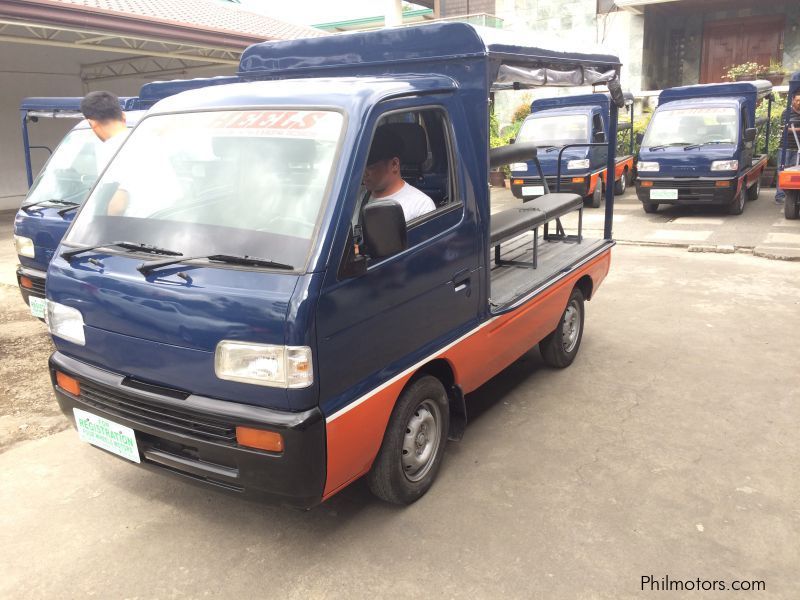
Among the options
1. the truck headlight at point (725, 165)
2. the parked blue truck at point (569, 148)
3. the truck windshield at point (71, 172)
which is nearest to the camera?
the truck windshield at point (71, 172)

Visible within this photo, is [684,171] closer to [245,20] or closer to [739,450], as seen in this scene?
[739,450]

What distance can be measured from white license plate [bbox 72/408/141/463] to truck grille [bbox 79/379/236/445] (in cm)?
6

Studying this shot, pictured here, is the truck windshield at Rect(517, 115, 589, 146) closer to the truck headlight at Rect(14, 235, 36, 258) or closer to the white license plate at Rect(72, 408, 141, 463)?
the truck headlight at Rect(14, 235, 36, 258)

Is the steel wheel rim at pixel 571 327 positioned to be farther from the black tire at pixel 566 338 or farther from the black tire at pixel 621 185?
the black tire at pixel 621 185

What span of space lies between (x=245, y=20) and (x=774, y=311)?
16.1 metres

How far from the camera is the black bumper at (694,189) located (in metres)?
11.0

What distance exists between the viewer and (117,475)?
3660 mm

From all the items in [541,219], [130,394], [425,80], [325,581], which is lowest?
[325,581]

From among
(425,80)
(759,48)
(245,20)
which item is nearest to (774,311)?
(425,80)

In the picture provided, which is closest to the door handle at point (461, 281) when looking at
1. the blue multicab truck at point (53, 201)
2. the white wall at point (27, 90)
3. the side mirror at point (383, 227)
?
the side mirror at point (383, 227)

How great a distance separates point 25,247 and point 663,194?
9786 mm

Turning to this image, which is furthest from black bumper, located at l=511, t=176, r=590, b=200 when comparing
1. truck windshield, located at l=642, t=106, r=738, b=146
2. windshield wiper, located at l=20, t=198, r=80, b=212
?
windshield wiper, located at l=20, t=198, r=80, b=212

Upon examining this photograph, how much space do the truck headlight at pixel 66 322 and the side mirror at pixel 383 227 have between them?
1.35m

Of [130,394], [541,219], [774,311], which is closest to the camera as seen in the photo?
[130,394]
